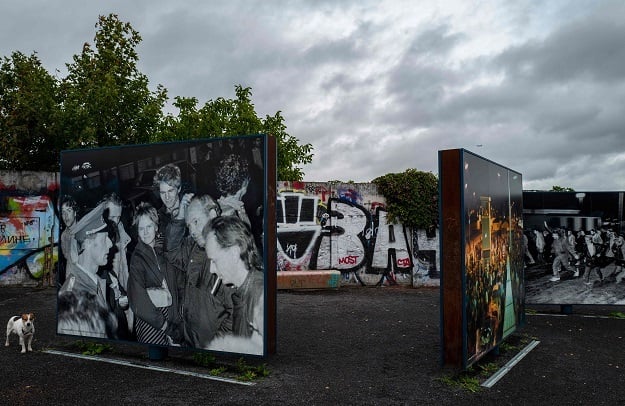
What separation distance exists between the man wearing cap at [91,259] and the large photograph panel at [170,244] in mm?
16

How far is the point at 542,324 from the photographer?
31.4 ft

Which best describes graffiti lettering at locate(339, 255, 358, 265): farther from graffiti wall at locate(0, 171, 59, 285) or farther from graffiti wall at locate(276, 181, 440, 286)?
graffiti wall at locate(0, 171, 59, 285)

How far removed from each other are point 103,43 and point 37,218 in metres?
10.9

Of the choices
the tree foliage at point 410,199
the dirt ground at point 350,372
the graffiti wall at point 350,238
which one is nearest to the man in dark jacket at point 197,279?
the dirt ground at point 350,372

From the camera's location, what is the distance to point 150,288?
22.2 feet

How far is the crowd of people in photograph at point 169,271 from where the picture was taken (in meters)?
6.24

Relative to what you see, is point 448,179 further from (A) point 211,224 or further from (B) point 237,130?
(B) point 237,130

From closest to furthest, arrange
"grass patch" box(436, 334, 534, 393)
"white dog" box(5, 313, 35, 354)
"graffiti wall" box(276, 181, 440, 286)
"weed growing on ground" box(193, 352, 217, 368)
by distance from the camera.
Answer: "grass patch" box(436, 334, 534, 393), "weed growing on ground" box(193, 352, 217, 368), "white dog" box(5, 313, 35, 354), "graffiti wall" box(276, 181, 440, 286)

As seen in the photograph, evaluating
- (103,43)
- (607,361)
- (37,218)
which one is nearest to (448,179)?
(607,361)

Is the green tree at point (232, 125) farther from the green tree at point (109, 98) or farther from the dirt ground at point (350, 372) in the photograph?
the dirt ground at point (350, 372)

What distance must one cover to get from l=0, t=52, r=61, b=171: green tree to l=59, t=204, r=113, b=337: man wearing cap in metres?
13.6

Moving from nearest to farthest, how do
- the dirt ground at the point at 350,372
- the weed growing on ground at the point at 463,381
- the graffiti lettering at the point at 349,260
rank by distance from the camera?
the dirt ground at the point at 350,372 → the weed growing on ground at the point at 463,381 → the graffiti lettering at the point at 349,260

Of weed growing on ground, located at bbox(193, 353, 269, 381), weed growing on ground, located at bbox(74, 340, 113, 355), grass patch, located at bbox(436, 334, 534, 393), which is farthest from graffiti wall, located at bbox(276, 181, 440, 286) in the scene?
weed growing on ground, located at bbox(193, 353, 269, 381)

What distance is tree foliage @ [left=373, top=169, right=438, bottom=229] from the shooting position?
50.5 feet
